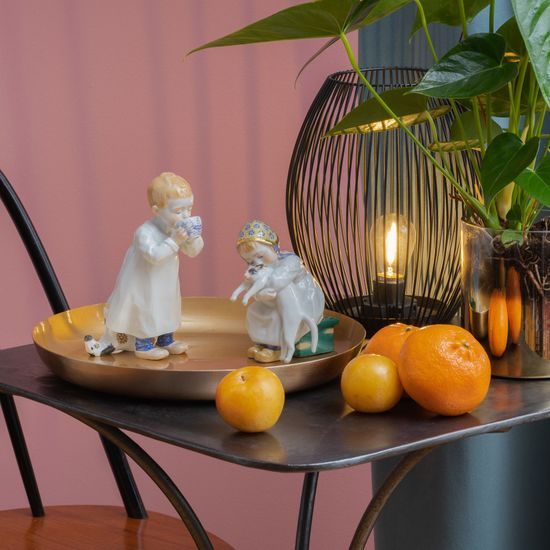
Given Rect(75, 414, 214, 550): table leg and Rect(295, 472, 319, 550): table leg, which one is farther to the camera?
Rect(295, 472, 319, 550): table leg

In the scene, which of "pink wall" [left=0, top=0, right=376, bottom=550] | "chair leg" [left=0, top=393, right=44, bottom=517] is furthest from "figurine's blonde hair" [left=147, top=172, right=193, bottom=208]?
"pink wall" [left=0, top=0, right=376, bottom=550]

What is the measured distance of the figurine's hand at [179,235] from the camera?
3.28 ft

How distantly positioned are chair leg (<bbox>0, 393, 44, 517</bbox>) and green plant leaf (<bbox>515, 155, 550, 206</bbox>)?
0.74 metres

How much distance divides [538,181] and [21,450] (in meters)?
0.80

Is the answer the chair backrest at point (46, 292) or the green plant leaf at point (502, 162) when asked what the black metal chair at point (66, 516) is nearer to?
the chair backrest at point (46, 292)

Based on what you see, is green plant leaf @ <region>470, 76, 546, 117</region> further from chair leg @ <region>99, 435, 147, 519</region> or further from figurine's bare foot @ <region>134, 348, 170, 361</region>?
chair leg @ <region>99, 435, 147, 519</region>

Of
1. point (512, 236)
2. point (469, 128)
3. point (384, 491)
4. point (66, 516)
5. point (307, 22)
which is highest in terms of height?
point (307, 22)

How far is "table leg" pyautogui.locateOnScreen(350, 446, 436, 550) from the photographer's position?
0.90 m

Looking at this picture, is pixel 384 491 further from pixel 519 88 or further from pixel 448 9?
pixel 448 9

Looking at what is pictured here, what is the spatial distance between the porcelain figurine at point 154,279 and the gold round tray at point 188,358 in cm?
2

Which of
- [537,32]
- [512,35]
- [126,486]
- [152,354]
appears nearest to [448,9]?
[512,35]

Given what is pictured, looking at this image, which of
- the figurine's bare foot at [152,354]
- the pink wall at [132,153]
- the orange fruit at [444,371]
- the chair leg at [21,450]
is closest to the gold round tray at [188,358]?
the figurine's bare foot at [152,354]

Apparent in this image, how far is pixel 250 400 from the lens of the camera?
83 cm

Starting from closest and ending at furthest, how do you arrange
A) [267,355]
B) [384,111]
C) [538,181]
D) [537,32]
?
1. [537,32]
2. [538,181]
3. [267,355]
4. [384,111]
